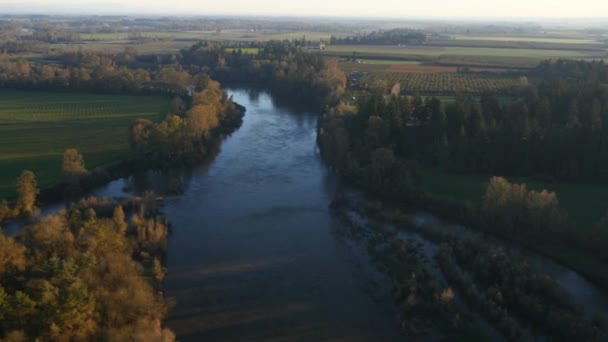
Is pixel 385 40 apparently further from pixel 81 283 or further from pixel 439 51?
pixel 81 283

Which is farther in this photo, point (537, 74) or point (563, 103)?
point (537, 74)

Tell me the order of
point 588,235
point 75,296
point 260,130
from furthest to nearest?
point 260,130, point 588,235, point 75,296

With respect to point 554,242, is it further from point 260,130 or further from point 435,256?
point 260,130

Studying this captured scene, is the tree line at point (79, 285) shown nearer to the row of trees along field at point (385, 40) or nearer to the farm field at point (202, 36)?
the row of trees along field at point (385, 40)

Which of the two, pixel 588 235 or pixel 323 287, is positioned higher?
pixel 588 235

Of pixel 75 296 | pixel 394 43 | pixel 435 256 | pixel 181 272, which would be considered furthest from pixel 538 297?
pixel 394 43

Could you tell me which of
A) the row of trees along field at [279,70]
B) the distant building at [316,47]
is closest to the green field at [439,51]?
the distant building at [316,47]

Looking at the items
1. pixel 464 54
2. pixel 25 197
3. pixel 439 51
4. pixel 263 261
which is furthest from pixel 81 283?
pixel 439 51
